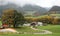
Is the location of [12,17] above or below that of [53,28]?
above

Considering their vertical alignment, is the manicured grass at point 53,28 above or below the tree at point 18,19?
below

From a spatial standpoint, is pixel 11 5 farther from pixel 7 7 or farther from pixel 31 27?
pixel 31 27

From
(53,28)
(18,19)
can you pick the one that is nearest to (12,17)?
(18,19)

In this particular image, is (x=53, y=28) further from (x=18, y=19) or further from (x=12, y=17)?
(x=12, y=17)

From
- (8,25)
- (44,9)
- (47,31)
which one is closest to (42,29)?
(47,31)

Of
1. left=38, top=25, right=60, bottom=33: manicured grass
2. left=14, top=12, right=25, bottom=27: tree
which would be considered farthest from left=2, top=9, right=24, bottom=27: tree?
left=38, top=25, right=60, bottom=33: manicured grass

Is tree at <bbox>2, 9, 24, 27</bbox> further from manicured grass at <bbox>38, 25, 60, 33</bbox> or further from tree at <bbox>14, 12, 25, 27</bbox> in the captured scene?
manicured grass at <bbox>38, 25, 60, 33</bbox>

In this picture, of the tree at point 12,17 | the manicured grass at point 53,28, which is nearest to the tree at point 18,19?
the tree at point 12,17

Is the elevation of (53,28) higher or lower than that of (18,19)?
lower

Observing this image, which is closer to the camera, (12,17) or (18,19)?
(12,17)

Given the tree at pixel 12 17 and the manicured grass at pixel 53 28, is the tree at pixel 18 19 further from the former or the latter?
the manicured grass at pixel 53 28

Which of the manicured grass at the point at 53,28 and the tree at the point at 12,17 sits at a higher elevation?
the tree at the point at 12,17

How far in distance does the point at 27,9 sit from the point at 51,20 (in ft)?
3.31

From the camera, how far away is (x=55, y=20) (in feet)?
23.7
